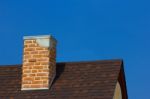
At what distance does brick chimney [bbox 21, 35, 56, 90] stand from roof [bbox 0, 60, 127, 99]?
0.25m

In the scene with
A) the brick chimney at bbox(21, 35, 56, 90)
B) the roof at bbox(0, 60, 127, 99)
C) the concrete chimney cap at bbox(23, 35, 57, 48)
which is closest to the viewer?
the roof at bbox(0, 60, 127, 99)

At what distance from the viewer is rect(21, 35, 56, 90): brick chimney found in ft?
49.7

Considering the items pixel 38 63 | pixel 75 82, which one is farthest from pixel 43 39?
pixel 75 82

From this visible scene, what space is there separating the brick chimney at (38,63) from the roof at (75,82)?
25 cm

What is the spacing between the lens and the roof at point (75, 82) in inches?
564

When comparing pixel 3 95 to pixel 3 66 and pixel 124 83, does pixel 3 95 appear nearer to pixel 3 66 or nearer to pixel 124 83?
pixel 3 66

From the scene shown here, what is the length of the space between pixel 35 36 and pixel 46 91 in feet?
6.55

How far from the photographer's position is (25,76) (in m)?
15.3

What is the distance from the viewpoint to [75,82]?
14.9 meters

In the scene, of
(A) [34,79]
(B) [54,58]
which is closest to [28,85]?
(A) [34,79]

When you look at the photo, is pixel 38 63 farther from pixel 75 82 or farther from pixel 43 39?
pixel 75 82

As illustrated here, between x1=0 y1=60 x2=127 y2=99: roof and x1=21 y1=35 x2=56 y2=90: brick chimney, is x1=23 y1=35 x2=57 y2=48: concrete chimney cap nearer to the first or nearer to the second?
x1=21 y1=35 x2=56 y2=90: brick chimney

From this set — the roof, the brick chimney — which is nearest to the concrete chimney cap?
the brick chimney

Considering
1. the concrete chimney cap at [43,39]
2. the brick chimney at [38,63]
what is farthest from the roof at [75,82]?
the concrete chimney cap at [43,39]
